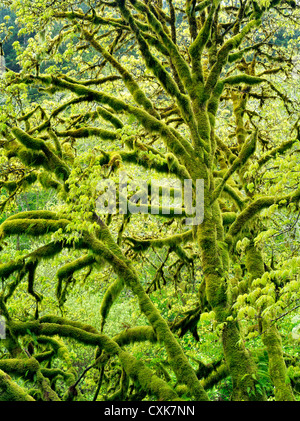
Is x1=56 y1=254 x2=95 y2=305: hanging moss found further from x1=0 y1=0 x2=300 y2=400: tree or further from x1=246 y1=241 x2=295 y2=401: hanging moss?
x1=246 y1=241 x2=295 y2=401: hanging moss

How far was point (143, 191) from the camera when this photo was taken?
7.68 m

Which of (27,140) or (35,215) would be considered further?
(35,215)

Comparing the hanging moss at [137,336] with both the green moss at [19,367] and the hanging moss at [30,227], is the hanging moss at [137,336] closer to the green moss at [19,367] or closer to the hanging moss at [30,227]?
the green moss at [19,367]

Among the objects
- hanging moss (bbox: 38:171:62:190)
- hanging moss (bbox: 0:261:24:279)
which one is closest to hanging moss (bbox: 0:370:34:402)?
hanging moss (bbox: 0:261:24:279)

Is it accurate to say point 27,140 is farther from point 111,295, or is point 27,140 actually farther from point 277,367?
point 277,367

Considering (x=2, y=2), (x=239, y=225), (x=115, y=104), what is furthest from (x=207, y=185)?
(x=2, y=2)
